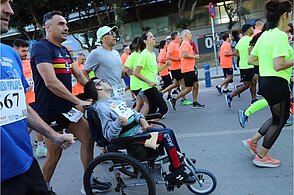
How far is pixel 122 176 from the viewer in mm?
3135

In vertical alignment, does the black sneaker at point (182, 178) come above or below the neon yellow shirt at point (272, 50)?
below

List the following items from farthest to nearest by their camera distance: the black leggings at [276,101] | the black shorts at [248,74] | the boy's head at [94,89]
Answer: the black shorts at [248,74] < the black leggings at [276,101] < the boy's head at [94,89]

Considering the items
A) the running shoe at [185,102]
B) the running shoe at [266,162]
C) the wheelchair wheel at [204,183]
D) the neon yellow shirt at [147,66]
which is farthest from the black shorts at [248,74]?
the wheelchair wheel at [204,183]

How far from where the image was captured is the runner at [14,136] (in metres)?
1.59

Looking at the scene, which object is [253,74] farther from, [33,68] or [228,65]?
[33,68]

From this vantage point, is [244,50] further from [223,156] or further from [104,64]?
[104,64]

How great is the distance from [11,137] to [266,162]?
2.88 m

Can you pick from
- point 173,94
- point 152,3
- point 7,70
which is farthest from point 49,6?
point 7,70

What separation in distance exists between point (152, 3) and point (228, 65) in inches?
871

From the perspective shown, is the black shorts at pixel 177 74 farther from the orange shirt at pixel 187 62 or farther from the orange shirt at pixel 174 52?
the orange shirt at pixel 187 62

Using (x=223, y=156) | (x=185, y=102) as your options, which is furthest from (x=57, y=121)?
(x=185, y=102)

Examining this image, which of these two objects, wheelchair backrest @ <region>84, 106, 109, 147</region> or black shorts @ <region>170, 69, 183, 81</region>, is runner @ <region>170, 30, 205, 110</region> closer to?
black shorts @ <region>170, 69, 183, 81</region>

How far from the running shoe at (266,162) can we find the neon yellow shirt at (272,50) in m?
0.91

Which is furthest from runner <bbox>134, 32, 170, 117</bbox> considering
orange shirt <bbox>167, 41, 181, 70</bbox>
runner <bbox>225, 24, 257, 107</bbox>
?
orange shirt <bbox>167, 41, 181, 70</bbox>
